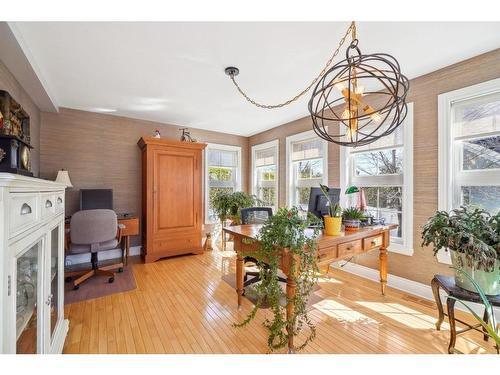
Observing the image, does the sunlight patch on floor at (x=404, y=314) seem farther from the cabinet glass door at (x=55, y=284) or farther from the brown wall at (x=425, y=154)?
the cabinet glass door at (x=55, y=284)

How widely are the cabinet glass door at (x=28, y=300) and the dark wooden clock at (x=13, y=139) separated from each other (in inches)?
21.3

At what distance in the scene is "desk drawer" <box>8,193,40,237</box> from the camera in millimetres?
760

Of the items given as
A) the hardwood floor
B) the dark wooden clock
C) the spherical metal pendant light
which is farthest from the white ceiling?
the hardwood floor

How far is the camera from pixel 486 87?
2.00 m

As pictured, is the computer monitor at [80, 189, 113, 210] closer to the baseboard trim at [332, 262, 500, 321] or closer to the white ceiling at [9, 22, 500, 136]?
the white ceiling at [9, 22, 500, 136]

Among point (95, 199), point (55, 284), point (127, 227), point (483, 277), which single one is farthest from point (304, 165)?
point (55, 284)

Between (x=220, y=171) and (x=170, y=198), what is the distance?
57.4 inches

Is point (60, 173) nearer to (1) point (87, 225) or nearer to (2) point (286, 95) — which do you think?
(1) point (87, 225)

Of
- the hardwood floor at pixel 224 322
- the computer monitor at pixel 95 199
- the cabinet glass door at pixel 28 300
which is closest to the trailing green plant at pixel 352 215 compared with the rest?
the hardwood floor at pixel 224 322

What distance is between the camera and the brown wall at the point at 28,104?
2.01 metres

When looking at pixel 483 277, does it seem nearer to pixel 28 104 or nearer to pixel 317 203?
pixel 317 203

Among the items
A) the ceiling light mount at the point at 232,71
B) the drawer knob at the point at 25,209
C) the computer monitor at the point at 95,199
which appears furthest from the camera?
the computer monitor at the point at 95,199

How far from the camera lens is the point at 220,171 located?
15.7 ft

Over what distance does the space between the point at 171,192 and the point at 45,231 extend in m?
2.45
